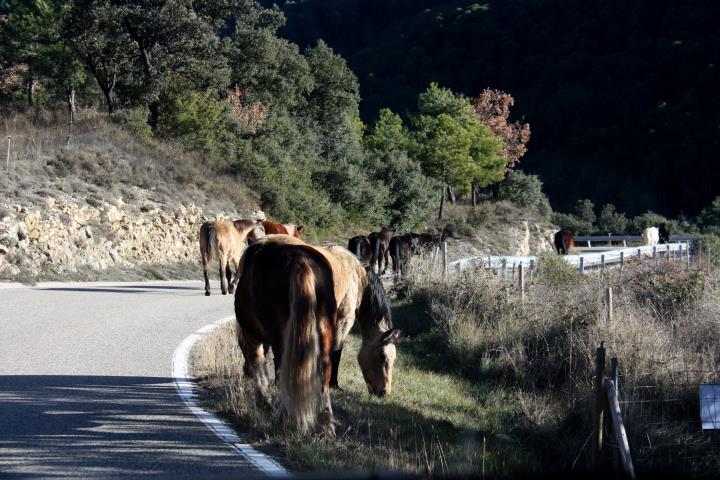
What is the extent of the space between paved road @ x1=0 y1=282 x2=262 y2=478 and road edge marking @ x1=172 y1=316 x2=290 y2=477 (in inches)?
3.4

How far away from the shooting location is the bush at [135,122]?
120 ft

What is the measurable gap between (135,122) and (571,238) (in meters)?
24.3

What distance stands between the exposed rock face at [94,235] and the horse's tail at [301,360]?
18156 mm

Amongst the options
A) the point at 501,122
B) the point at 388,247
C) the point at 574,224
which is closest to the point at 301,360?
the point at 388,247

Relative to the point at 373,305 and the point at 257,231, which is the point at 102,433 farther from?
the point at 257,231

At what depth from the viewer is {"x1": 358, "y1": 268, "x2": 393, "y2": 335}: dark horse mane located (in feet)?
28.7

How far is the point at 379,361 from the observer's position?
8.71 metres

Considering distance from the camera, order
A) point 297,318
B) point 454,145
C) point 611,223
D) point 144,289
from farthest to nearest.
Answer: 1. point 611,223
2. point 454,145
3. point 144,289
4. point 297,318

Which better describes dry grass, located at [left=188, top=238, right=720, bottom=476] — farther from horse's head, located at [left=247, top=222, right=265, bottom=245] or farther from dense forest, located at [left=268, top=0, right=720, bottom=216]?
dense forest, located at [left=268, top=0, right=720, bottom=216]

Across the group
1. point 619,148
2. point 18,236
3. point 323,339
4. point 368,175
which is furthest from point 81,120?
point 619,148

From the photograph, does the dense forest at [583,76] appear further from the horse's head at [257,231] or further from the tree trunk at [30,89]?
the horse's head at [257,231]

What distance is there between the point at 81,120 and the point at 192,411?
34.1 metres

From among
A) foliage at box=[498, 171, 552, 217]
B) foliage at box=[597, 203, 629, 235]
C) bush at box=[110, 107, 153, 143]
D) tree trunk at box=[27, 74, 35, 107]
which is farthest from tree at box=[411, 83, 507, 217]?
tree trunk at box=[27, 74, 35, 107]

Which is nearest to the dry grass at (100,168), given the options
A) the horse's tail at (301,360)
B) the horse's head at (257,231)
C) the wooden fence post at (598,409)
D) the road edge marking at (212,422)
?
the horse's head at (257,231)
